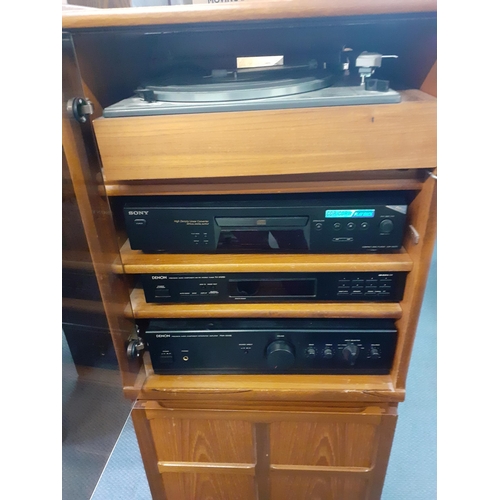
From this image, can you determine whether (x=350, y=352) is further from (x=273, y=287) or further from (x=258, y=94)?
(x=258, y=94)

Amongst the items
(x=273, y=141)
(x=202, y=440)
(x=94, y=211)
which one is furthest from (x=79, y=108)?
(x=202, y=440)

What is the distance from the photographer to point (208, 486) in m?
0.89

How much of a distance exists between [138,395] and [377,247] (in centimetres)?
51

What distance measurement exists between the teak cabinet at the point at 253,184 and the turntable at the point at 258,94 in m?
0.01

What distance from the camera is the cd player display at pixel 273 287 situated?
667mm

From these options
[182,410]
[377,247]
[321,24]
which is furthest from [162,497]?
[321,24]

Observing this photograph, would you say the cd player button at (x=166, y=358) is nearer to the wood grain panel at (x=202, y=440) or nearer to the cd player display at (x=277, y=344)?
the cd player display at (x=277, y=344)

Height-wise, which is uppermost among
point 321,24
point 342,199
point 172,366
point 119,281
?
point 321,24

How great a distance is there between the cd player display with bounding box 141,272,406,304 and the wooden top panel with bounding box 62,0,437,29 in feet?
1.23

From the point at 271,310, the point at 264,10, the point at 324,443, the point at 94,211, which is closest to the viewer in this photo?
the point at 264,10

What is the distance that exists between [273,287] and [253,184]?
0.19 m

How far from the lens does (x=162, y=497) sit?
3.01ft
